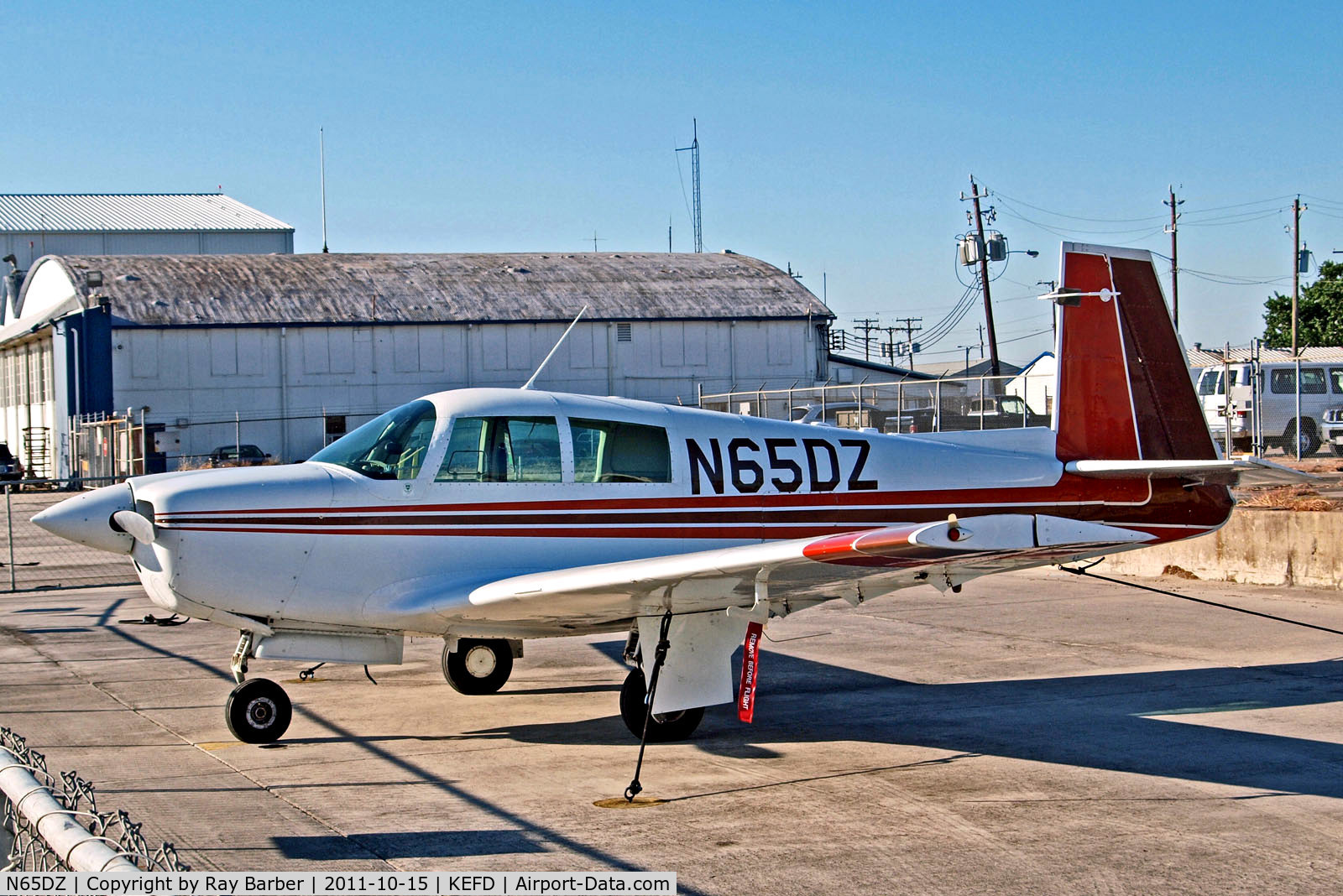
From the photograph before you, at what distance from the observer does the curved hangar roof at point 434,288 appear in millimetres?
47250

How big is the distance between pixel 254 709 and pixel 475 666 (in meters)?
2.08

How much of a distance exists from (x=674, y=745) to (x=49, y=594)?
37.9 ft

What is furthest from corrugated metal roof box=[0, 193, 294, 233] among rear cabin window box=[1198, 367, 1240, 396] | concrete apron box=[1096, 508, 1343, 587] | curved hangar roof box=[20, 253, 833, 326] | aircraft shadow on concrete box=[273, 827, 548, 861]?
aircraft shadow on concrete box=[273, 827, 548, 861]

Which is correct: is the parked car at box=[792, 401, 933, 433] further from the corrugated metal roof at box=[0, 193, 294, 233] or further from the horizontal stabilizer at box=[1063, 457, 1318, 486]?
the corrugated metal roof at box=[0, 193, 294, 233]

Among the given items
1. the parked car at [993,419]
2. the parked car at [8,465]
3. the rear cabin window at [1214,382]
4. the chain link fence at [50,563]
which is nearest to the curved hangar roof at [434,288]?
the parked car at [8,465]

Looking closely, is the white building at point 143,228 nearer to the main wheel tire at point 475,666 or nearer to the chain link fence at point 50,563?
the chain link fence at point 50,563

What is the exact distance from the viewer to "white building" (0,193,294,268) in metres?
83.8

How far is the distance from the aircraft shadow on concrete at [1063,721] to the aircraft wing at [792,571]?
93 centimetres

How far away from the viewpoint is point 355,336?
156 ft

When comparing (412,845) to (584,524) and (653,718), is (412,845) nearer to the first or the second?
(653,718)

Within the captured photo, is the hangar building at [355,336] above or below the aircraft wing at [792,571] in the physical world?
above

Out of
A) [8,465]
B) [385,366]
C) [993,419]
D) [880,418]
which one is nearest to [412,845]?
[993,419]

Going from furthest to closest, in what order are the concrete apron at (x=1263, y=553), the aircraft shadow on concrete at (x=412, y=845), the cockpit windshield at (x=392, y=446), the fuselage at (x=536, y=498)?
the concrete apron at (x=1263, y=553), the cockpit windshield at (x=392, y=446), the fuselage at (x=536, y=498), the aircraft shadow on concrete at (x=412, y=845)

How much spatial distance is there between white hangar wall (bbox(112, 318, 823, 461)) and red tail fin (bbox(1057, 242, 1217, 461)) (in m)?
36.5
